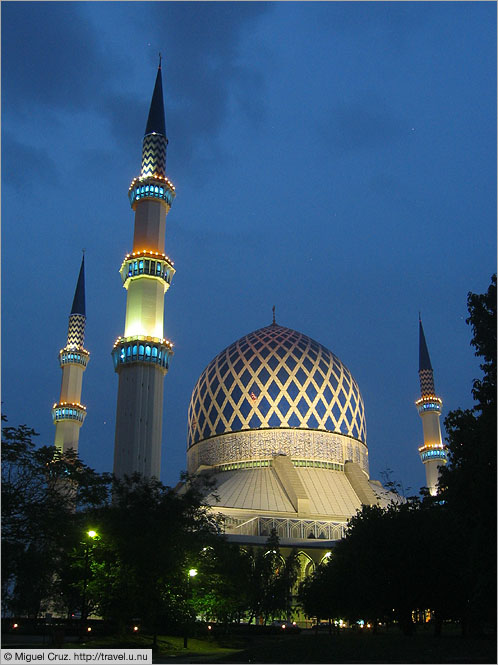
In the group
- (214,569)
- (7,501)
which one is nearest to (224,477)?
(214,569)

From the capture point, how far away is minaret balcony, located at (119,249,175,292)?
33781 mm

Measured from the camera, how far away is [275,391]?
150 ft

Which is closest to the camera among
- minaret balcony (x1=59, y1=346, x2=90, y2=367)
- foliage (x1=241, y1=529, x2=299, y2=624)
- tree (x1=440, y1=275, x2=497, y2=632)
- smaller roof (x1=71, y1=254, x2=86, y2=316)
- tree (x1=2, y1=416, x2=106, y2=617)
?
tree (x1=440, y1=275, x2=497, y2=632)

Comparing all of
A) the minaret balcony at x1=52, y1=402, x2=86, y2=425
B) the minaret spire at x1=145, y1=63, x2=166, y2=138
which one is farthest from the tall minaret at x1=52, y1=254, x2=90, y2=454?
the minaret spire at x1=145, y1=63, x2=166, y2=138

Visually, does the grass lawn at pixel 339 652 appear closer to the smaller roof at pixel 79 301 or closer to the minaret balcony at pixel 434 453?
the smaller roof at pixel 79 301

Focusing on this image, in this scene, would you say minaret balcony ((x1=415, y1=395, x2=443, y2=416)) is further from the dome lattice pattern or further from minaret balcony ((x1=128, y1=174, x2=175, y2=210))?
minaret balcony ((x1=128, y1=174, x2=175, y2=210))

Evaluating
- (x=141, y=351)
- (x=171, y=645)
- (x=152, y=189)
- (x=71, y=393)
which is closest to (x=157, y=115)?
(x=152, y=189)

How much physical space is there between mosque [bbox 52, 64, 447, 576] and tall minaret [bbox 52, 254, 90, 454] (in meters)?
0.07

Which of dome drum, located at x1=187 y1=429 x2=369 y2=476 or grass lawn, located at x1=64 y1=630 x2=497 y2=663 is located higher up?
dome drum, located at x1=187 y1=429 x2=369 y2=476

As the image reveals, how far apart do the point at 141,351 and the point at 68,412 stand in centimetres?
1329

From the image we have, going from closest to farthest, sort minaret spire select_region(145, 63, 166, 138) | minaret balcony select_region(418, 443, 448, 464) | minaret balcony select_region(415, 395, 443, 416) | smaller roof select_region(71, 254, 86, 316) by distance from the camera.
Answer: minaret spire select_region(145, 63, 166, 138) → smaller roof select_region(71, 254, 86, 316) → minaret balcony select_region(418, 443, 448, 464) → minaret balcony select_region(415, 395, 443, 416)

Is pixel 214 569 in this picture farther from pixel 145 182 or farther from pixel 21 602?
pixel 145 182

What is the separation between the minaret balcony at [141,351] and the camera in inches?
1267

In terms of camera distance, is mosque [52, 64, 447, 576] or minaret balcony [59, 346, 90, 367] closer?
mosque [52, 64, 447, 576]
